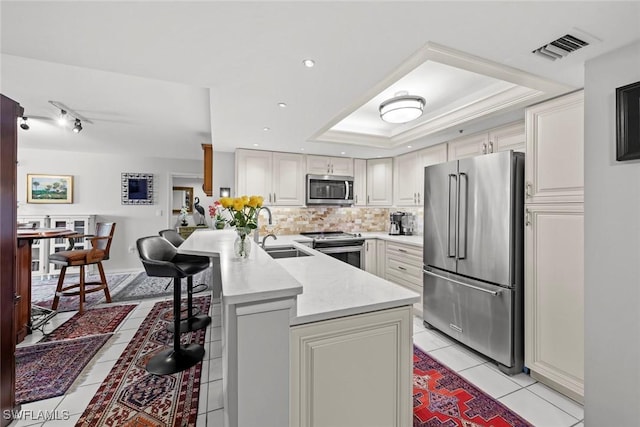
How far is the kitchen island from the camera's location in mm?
948

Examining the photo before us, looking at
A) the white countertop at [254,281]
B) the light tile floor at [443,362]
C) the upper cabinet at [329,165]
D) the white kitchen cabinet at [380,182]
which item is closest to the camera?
the white countertop at [254,281]

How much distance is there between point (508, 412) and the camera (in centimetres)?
171

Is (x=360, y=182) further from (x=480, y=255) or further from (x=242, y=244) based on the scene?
(x=242, y=244)

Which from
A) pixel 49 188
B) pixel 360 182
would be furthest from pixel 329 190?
pixel 49 188

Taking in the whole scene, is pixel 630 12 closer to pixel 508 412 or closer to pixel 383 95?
pixel 383 95

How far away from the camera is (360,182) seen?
14.3 feet

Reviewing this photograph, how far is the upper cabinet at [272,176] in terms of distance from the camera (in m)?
3.69

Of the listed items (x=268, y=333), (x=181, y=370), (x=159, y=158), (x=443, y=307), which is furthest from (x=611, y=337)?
(x=159, y=158)

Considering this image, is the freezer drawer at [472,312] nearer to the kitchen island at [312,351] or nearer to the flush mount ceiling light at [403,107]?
the kitchen island at [312,351]

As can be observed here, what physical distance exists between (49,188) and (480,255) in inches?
283

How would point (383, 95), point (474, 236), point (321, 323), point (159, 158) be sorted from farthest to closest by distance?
point (159, 158) < point (383, 95) < point (474, 236) < point (321, 323)

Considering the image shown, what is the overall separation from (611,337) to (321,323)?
1.65m

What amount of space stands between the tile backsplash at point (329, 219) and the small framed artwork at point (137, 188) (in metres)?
3.25

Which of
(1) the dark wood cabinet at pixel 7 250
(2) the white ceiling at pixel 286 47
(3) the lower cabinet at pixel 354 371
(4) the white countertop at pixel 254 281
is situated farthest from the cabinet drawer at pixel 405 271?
(1) the dark wood cabinet at pixel 7 250
